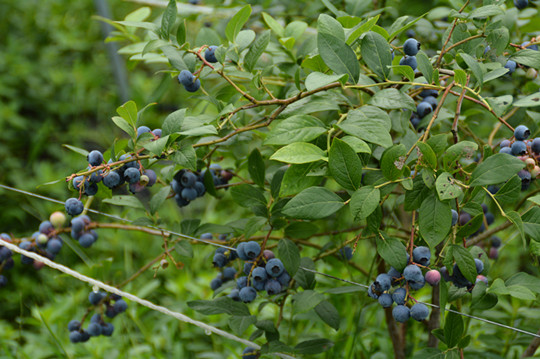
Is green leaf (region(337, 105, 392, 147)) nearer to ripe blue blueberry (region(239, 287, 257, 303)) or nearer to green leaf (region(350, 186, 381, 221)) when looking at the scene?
green leaf (region(350, 186, 381, 221))

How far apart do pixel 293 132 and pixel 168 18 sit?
30 centimetres

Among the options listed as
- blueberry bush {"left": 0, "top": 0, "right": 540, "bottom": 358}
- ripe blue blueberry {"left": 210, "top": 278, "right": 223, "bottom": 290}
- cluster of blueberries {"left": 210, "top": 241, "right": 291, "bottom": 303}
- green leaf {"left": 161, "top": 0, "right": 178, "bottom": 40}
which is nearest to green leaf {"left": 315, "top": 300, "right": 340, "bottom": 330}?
blueberry bush {"left": 0, "top": 0, "right": 540, "bottom": 358}

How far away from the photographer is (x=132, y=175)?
0.89m

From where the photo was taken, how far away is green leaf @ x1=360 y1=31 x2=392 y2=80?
2.89 ft

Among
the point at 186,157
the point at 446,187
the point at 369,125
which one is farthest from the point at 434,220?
the point at 186,157

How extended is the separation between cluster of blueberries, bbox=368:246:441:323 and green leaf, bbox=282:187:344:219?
0.41 feet

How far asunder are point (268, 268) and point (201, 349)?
0.83 meters

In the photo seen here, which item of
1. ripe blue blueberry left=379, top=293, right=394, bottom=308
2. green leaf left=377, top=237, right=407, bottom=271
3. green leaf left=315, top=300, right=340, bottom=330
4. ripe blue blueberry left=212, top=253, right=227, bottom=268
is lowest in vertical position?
green leaf left=315, top=300, right=340, bottom=330

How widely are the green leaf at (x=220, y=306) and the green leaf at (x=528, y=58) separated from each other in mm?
668

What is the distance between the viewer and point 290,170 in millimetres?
881

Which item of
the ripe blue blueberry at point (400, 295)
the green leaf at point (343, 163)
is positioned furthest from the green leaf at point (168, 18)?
the ripe blue blueberry at point (400, 295)

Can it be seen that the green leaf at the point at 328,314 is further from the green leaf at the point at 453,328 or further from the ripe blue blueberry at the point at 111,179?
the ripe blue blueberry at the point at 111,179

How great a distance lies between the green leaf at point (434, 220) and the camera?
0.78 meters

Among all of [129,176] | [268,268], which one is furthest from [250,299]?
[129,176]
